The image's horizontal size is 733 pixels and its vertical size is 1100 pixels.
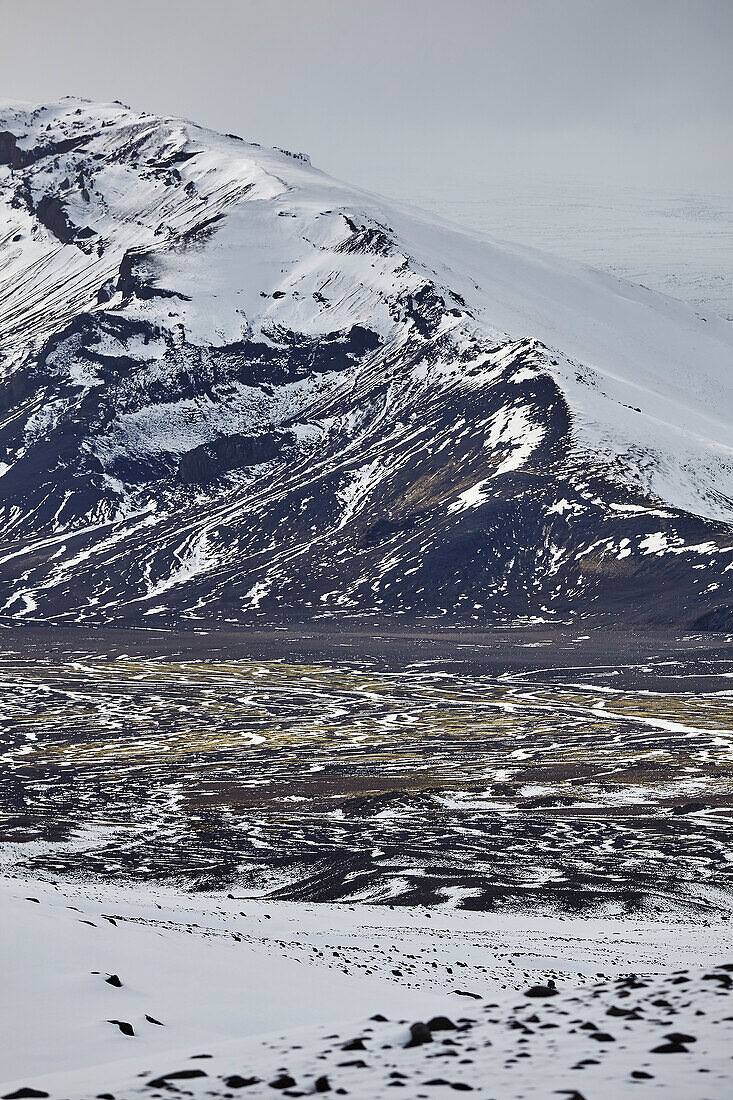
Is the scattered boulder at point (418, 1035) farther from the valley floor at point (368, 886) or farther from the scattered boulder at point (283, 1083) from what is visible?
the scattered boulder at point (283, 1083)

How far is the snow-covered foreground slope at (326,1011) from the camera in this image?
15.2 metres

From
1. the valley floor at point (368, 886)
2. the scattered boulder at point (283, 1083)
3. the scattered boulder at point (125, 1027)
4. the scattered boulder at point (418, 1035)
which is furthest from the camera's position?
the scattered boulder at point (125, 1027)

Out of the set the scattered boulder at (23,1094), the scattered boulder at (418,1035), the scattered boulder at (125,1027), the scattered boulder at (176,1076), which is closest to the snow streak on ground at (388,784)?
the scattered boulder at (125,1027)

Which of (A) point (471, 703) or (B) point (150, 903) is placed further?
(A) point (471, 703)

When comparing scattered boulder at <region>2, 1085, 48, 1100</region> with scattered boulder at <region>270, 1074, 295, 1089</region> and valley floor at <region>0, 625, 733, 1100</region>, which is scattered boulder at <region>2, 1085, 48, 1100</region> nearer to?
valley floor at <region>0, 625, 733, 1100</region>

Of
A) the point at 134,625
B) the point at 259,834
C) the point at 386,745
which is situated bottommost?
the point at 134,625

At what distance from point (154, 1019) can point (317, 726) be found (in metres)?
80.4

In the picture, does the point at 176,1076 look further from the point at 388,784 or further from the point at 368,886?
the point at 388,784

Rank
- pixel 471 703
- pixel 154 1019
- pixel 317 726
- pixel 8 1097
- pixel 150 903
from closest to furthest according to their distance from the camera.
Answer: pixel 8 1097, pixel 154 1019, pixel 150 903, pixel 317 726, pixel 471 703

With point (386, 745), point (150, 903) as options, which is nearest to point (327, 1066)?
point (150, 903)

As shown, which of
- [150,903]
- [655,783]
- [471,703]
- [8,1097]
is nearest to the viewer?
[8,1097]

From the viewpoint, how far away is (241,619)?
200m

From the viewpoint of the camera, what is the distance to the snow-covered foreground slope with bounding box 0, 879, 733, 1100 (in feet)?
49.8

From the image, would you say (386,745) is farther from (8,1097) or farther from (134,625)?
(134,625)
